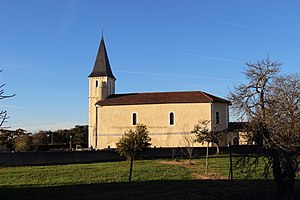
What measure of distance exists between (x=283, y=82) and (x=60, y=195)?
42.5ft

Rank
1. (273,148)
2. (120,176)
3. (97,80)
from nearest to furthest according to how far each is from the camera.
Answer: (273,148), (120,176), (97,80)

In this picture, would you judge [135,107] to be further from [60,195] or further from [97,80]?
[60,195]

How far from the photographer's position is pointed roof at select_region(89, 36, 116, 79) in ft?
220

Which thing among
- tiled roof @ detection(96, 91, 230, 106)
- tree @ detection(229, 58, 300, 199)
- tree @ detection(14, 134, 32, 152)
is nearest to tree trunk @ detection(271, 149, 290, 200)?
tree @ detection(229, 58, 300, 199)

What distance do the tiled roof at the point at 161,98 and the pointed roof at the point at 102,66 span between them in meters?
5.15

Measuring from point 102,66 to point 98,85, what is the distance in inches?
146

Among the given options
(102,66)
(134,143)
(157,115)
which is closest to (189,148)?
(134,143)

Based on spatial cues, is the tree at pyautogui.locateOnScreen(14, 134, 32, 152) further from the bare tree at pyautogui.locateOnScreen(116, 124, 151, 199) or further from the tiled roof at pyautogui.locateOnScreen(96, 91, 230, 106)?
the bare tree at pyautogui.locateOnScreen(116, 124, 151, 199)

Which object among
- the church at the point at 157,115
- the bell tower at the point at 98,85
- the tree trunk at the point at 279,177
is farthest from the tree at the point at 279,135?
the bell tower at the point at 98,85

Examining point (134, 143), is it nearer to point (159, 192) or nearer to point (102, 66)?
point (159, 192)

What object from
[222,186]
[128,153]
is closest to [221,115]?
[128,153]

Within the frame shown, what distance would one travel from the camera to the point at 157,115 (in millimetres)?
60656

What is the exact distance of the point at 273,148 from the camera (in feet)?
45.4

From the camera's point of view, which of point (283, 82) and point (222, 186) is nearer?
point (222, 186)
